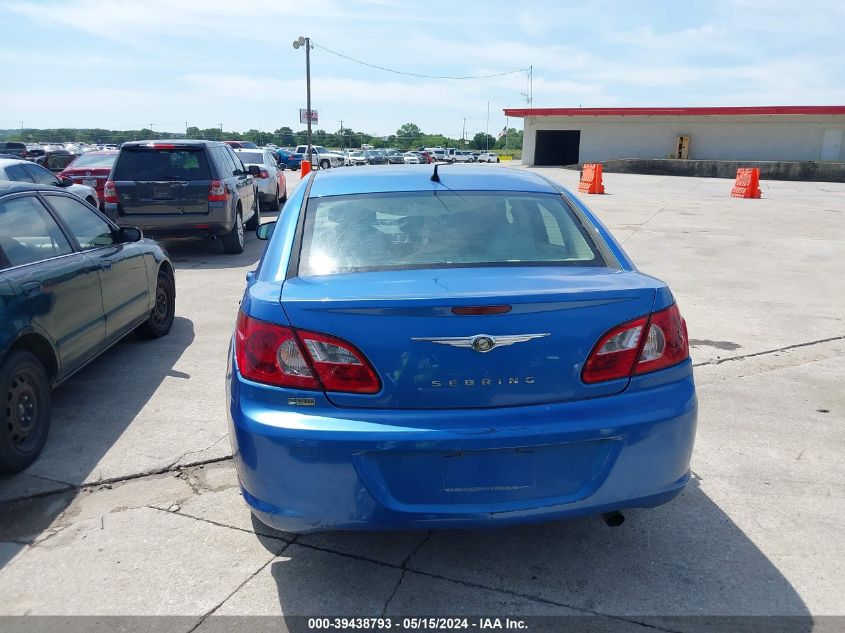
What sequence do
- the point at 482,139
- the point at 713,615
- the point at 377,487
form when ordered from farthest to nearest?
the point at 482,139 < the point at 713,615 < the point at 377,487

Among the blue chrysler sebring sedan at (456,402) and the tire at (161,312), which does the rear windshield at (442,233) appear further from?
the tire at (161,312)

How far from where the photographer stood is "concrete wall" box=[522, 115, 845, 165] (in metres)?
39.8

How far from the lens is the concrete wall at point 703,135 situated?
130ft

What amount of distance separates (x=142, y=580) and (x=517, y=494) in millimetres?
1628

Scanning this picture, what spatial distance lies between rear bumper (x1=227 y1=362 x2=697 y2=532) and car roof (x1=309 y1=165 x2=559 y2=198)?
1.44m

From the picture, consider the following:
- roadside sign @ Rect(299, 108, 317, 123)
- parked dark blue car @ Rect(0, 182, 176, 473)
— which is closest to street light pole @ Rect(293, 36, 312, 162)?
roadside sign @ Rect(299, 108, 317, 123)

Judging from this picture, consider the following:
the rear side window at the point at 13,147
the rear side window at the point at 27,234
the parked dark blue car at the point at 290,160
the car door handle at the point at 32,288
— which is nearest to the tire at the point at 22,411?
the car door handle at the point at 32,288

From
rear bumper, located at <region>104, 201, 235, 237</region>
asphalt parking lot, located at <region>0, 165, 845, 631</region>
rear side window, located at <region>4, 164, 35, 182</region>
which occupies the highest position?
rear side window, located at <region>4, 164, 35, 182</region>

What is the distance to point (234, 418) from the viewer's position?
2.77 m

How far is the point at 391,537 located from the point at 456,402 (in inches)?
40.3

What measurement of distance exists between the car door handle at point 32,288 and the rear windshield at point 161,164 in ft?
22.9

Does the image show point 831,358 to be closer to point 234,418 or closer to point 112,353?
point 234,418

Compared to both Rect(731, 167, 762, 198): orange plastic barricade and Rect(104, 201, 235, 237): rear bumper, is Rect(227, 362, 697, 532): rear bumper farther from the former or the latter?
Rect(731, 167, 762, 198): orange plastic barricade

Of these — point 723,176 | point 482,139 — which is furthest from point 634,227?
point 482,139
